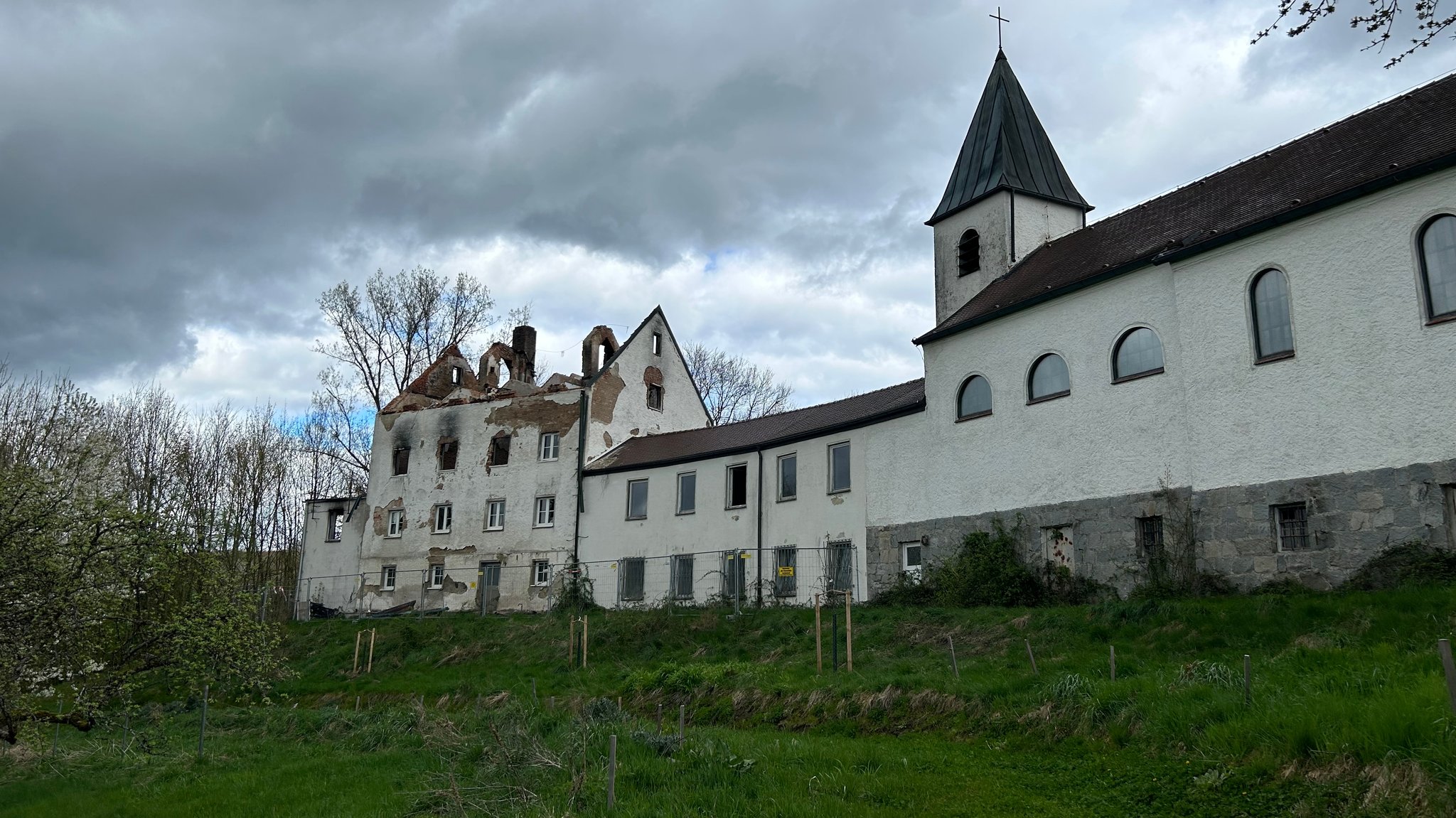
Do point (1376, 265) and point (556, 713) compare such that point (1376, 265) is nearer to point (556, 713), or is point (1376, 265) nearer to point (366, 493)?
point (556, 713)

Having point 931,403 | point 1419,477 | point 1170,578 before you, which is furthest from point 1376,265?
point 931,403

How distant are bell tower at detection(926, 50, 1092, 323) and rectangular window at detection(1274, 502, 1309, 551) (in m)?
11.2

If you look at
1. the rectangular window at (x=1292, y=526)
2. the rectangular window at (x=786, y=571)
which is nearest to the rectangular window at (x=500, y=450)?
the rectangular window at (x=786, y=571)

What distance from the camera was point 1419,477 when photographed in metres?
15.3

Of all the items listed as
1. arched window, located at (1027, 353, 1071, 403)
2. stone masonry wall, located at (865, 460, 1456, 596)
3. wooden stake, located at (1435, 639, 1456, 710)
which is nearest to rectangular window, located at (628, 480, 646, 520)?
stone masonry wall, located at (865, 460, 1456, 596)

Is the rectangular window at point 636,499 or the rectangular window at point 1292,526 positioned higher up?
the rectangular window at point 636,499

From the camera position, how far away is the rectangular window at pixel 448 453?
38.5 metres

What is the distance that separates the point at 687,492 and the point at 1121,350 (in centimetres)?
1454

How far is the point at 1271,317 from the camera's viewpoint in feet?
58.3

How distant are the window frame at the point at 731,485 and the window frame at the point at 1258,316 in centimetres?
1465

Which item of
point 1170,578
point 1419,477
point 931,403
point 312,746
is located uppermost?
point 931,403

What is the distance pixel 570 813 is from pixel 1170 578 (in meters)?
12.6

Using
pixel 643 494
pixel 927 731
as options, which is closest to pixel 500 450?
pixel 643 494

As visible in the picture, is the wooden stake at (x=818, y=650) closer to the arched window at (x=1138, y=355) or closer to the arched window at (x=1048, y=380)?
the arched window at (x=1048, y=380)
